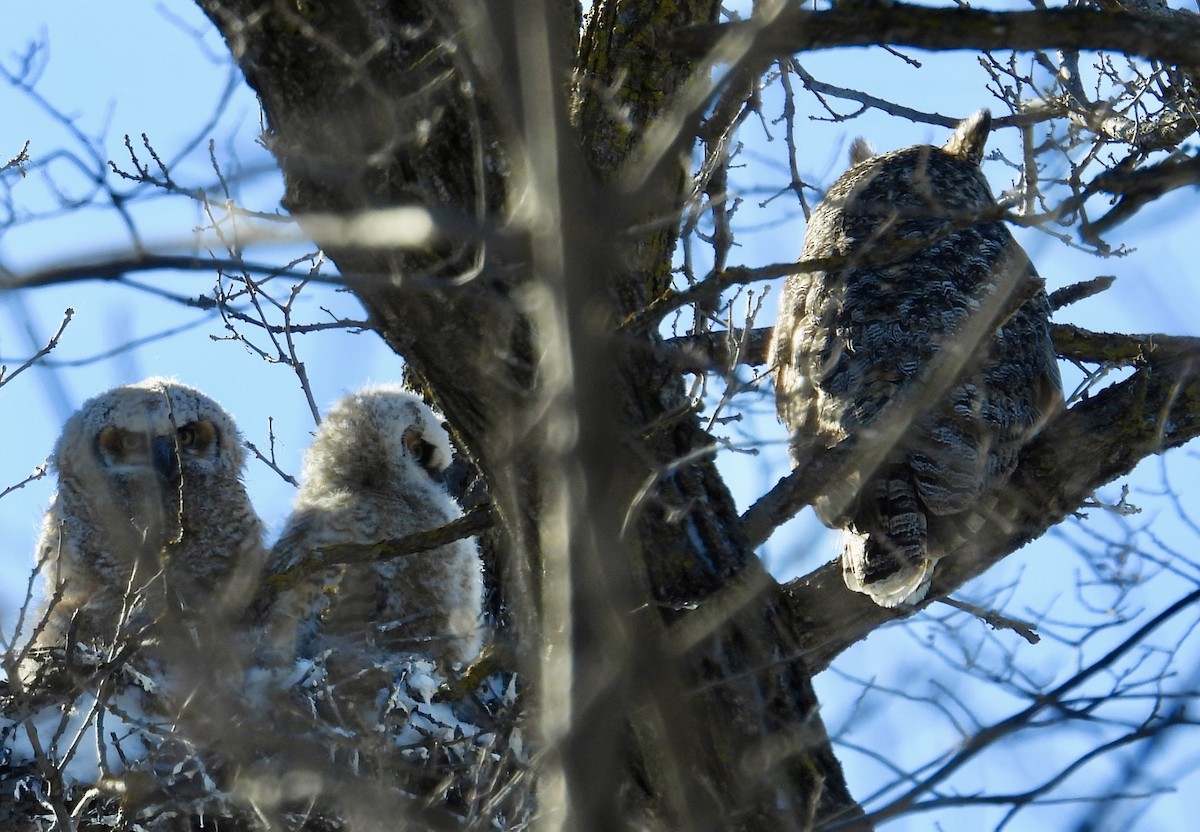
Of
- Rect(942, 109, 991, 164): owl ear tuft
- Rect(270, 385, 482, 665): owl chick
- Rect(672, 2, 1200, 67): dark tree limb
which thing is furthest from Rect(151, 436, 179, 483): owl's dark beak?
Rect(672, 2, 1200, 67): dark tree limb

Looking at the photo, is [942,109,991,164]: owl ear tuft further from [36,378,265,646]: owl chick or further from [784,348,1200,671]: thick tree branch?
[36,378,265,646]: owl chick

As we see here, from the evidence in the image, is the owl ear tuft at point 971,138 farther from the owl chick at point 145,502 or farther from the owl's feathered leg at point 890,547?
the owl chick at point 145,502

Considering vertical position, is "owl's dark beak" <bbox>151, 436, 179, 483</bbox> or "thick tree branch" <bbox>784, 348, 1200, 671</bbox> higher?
"owl's dark beak" <bbox>151, 436, 179, 483</bbox>

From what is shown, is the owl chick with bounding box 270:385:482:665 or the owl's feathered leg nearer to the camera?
the owl's feathered leg

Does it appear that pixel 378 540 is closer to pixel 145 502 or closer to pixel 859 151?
pixel 145 502

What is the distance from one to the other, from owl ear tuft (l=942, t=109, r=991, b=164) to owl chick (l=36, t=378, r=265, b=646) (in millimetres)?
3685

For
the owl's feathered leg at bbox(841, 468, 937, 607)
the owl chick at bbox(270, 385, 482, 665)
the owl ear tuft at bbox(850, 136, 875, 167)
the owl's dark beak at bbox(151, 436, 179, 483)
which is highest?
the owl ear tuft at bbox(850, 136, 875, 167)

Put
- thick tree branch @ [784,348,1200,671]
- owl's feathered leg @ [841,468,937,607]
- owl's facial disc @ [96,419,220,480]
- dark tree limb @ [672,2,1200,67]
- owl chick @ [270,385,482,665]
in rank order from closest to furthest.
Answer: dark tree limb @ [672,2,1200,67] < thick tree branch @ [784,348,1200,671] < owl's feathered leg @ [841,468,937,607] < owl chick @ [270,385,482,665] < owl's facial disc @ [96,419,220,480]

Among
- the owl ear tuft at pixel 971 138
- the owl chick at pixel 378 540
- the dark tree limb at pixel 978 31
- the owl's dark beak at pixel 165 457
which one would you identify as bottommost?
the dark tree limb at pixel 978 31

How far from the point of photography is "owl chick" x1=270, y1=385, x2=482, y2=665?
5.38 metres

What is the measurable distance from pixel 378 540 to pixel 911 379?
7.44 feet

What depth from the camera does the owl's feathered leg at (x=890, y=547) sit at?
160 inches

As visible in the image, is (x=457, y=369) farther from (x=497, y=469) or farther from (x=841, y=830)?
(x=841, y=830)

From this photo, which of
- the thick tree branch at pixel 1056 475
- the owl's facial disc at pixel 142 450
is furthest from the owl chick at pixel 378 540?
the thick tree branch at pixel 1056 475
